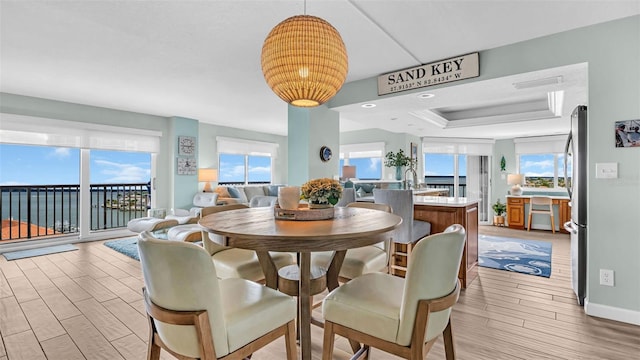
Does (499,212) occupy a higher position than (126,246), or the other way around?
(499,212)

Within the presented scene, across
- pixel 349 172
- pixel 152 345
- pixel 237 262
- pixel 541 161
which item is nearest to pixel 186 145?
pixel 349 172

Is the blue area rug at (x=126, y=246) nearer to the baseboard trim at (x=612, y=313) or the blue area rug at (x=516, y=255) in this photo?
the blue area rug at (x=516, y=255)

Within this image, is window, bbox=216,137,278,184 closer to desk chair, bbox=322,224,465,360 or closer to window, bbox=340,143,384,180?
window, bbox=340,143,384,180

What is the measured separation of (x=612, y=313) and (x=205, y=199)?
5.99m

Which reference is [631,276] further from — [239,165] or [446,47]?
[239,165]

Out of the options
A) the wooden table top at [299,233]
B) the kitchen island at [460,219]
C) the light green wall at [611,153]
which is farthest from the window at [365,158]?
the wooden table top at [299,233]

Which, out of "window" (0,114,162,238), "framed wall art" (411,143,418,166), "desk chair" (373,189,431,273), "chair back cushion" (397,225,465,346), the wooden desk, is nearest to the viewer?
"chair back cushion" (397,225,465,346)

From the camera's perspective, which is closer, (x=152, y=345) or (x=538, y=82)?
(x=152, y=345)

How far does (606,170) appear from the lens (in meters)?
2.38

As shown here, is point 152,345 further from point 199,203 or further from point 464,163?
point 464,163

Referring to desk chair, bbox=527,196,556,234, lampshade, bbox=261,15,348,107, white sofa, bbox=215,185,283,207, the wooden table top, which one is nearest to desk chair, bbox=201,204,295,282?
the wooden table top

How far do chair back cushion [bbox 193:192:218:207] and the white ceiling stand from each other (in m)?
2.07

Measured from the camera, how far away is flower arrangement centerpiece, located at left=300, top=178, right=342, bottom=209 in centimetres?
179

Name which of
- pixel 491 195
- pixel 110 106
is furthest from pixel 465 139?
pixel 110 106
